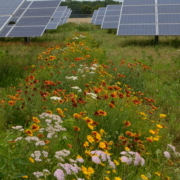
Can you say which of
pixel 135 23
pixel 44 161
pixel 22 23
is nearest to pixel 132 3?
pixel 135 23

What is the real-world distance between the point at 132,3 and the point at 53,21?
10411 millimetres

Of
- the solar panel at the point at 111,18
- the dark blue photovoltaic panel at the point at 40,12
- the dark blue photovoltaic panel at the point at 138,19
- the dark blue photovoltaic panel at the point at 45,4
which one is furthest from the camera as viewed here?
the solar panel at the point at 111,18

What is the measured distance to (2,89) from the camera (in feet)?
17.6

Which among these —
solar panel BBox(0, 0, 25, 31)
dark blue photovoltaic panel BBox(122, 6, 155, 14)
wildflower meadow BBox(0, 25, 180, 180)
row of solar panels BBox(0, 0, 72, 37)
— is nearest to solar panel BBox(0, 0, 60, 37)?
row of solar panels BBox(0, 0, 72, 37)

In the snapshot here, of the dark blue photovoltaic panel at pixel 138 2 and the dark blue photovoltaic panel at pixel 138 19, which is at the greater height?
the dark blue photovoltaic panel at pixel 138 2

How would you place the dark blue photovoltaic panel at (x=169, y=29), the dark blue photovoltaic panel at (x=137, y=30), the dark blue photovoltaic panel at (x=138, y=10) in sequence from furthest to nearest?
the dark blue photovoltaic panel at (x=138, y=10) → the dark blue photovoltaic panel at (x=137, y=30) → the dark blue photovoltaic panel at (x=169, y=29)

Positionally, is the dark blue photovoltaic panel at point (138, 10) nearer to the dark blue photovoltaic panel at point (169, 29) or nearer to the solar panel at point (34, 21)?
the dark blue photovoltaic panel at point (169, 29)

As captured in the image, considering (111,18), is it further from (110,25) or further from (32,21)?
(32,21)

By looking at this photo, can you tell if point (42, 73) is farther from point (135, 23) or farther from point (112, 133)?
point (135, 23)

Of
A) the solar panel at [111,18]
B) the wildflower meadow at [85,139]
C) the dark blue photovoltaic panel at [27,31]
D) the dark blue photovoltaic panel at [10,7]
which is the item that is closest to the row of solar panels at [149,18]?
the dark blue photovoltaic panel at [27,31]

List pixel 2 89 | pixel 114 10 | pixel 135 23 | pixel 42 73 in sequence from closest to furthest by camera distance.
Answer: pixel 2 89 < pixel 42 73 < pixel 135 23 < pixel 114 10

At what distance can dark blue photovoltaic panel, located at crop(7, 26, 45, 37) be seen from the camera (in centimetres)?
1273

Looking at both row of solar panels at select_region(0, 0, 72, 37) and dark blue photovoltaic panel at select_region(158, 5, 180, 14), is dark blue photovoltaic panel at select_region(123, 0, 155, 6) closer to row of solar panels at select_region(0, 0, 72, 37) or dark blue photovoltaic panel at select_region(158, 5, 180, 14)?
dark blue photovoltaic panel at select_region(158, 5, 180, 14)

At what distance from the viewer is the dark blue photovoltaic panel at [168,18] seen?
1288cm
